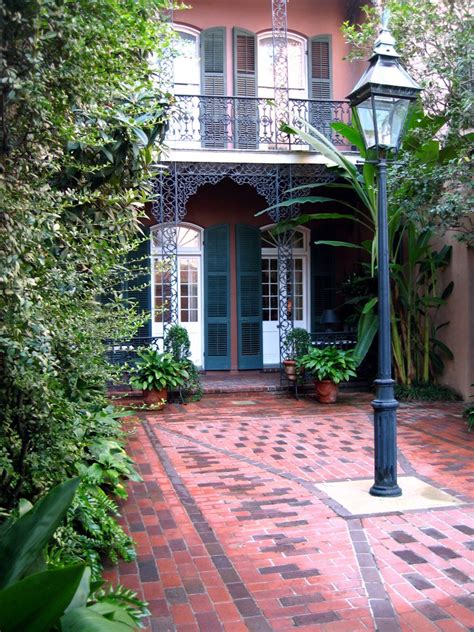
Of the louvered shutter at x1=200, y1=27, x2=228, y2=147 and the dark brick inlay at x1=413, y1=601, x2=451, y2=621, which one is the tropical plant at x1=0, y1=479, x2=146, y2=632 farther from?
the louvered shutter at x1=200, y1=27, x2=228, y2=147

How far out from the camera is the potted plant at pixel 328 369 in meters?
9.18

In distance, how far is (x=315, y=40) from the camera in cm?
1177

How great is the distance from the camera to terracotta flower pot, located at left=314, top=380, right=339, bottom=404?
9.24 metres

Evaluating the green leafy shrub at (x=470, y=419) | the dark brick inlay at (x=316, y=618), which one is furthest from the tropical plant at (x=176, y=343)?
the dark brick inlay at (x=316, y=618)

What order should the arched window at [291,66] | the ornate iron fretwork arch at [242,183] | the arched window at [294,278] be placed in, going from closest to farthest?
the ornate iron fretwork arch at [242,183] < the arched window at [291,66] < the arched window at [294,278]

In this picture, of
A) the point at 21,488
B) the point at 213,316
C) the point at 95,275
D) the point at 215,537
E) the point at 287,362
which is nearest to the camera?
the point at 21,488

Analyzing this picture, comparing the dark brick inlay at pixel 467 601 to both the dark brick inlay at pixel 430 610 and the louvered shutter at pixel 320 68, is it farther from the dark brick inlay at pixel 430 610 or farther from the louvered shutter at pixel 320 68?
the louvered shutter at pixel 320 68

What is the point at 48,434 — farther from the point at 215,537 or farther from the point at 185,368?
the point at 185,368

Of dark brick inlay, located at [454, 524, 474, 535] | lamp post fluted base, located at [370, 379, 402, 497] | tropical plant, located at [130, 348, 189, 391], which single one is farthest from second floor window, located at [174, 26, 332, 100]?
dark brick inlay, located at [454, 524, 474, 535]

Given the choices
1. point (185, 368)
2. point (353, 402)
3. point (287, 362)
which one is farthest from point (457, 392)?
point (185, 368)

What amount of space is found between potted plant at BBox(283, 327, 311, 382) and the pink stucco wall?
191 inches

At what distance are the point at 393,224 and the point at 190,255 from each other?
4312 millimetres

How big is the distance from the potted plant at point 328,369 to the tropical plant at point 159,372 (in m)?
1.88

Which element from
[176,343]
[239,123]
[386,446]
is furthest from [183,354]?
[386,446]
